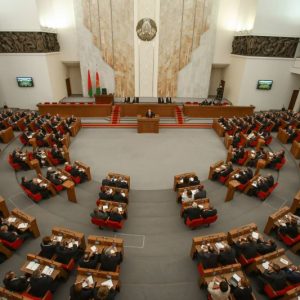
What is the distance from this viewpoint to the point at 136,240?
21.0ft

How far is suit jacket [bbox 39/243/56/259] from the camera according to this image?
534 cm

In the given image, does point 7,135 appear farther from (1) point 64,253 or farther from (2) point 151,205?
(1) point 64,253

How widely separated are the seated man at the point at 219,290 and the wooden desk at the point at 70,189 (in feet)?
15.9

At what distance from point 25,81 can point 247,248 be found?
16811 millimetres

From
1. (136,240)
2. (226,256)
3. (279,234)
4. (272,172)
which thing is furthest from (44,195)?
(272,172)

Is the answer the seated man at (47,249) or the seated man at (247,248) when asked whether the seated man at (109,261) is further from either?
the seated man at (247,248)

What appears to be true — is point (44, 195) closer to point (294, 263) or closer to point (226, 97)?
point (294, 263)

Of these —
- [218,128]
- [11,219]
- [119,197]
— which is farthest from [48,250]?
[218,128]

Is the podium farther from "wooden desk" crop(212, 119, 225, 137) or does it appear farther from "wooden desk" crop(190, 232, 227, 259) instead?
"wooden desk" crop(190, 232, 227, 259)

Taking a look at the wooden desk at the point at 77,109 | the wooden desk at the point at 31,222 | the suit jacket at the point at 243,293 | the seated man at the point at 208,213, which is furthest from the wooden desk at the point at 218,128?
the wooden desk at the point at 31,222

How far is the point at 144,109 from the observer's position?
15336 millimetres

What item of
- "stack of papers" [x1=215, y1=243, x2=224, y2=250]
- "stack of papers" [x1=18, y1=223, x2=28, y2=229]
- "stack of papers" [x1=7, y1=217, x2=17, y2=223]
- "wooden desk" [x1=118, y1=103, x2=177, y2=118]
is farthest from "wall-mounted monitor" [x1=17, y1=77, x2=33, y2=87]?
"stack of papers" [x1=215, y1=243, x2=224, y2=250]

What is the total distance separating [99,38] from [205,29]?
796 centimetres

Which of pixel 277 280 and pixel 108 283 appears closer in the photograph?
pixel 277 280
